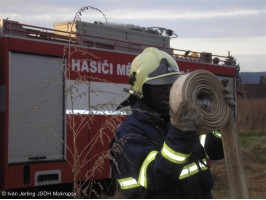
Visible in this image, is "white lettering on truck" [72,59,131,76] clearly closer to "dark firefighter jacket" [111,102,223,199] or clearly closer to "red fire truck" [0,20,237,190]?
"red fire truck" [0,20,237,190]

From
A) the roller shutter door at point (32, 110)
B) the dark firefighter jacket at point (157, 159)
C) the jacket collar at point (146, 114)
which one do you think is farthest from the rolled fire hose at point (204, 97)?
the roller shutter door at point (32, 110)

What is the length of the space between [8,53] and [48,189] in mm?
2047

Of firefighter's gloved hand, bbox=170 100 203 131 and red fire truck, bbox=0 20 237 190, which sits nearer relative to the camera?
firefighter's gloved hand, bbox=170 100 203 131

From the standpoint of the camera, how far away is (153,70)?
9.14ft

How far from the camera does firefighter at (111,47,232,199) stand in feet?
7.16

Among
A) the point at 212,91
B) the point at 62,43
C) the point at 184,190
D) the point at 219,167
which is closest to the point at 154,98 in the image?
the point at 212,91

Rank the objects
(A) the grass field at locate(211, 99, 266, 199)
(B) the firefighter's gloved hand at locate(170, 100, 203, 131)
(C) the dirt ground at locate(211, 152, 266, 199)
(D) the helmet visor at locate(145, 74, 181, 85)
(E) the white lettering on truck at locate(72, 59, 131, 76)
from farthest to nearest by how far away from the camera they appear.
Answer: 1. (A) the grass field at locate(211, 99, 266, 199)
2. (C) the dirt ground at locate(211, 152, 266, 199)
3. (E) the white lettering on truck at locate(72, 59, 131, 76)
4. (D) the helmet visor at locate(145, 74, 181, 85)
5. (B) the firefighter's gloved hand at locate(170, 100, 203, 131)

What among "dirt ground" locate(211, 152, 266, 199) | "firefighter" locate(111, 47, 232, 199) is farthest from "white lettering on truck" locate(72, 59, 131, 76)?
"firefighter" locate(111, 47, 232, 199)

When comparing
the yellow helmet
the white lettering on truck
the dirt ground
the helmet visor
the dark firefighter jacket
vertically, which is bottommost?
the dirt ground

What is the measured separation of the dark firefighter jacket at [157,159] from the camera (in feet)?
7.17

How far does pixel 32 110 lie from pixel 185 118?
4471 millimetres

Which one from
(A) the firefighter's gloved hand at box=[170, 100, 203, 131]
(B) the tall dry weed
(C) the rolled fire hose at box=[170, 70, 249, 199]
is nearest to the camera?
(A) the firefighter's gloved hand at box=[170, 100, 203, 131]

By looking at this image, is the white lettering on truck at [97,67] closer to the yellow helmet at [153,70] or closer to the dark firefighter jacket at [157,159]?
the yellow helmet at [153,70]

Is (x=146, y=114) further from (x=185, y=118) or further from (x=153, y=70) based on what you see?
(x=185, y=118)
